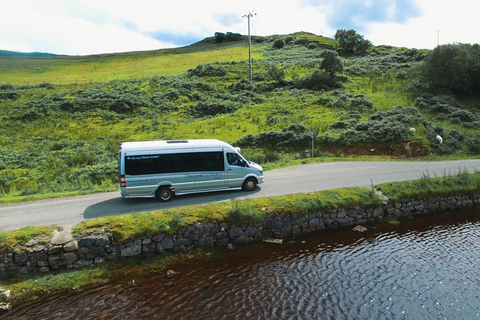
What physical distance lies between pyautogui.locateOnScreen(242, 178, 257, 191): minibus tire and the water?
4.37 meters

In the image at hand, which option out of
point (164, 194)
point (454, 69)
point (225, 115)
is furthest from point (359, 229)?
point (454, 69)

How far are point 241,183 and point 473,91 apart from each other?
129 feet

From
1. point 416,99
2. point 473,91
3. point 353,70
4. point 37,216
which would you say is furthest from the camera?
point 353,70

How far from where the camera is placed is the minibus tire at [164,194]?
1456 centimetres

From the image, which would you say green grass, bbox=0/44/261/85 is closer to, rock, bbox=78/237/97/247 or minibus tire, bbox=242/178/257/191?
minibus tire, bbox=242/178/257/191

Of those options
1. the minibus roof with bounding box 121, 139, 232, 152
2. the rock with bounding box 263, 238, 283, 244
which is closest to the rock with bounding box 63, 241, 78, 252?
the minibus roof with bounding box 121, 139, 232, 152

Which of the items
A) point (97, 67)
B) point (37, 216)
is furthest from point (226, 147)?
point (97, 67)

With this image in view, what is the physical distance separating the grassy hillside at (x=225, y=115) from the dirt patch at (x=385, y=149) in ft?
0.28

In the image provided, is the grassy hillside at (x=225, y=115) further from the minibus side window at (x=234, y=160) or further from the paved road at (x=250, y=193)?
the minibus side window at (x=234, y=160)

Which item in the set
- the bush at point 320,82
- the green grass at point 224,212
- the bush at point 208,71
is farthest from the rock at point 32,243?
the bush at point 208,71

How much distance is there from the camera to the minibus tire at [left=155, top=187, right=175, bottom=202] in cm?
1456

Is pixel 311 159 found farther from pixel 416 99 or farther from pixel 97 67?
pixel 97 67

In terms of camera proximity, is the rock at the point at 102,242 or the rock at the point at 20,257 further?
the rock at the point at 102,242

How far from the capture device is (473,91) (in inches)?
1538
